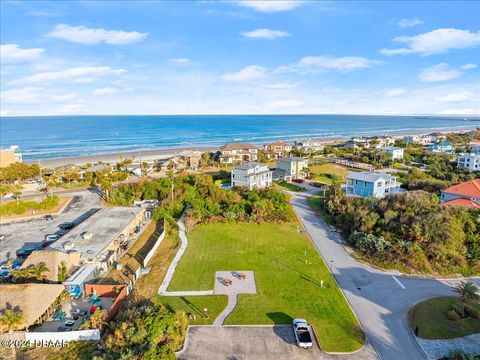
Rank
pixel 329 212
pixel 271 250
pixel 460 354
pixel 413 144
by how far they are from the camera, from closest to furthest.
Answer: pixel 460 354
pixel 271 250
pixel 329 212
pixel 413 144

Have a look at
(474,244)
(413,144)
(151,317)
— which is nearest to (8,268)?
(151,317)

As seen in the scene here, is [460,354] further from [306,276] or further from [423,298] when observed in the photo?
[306,276]

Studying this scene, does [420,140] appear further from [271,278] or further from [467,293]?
[271,278]

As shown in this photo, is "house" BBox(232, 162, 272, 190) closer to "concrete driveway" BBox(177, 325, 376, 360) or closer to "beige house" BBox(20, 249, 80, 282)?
"beige house" BBox(20, 249, 80, 282)

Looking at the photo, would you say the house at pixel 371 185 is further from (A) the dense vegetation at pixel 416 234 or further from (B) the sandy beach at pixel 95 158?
(B) the sandy beach at pixel 95 158

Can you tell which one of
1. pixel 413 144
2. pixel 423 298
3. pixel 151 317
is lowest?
pixel 423 298

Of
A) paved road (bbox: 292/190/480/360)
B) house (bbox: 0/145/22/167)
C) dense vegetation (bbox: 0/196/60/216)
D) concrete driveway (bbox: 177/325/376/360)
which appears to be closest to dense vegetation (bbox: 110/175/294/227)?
dense vegetation (bbox: 0/196/60/216)
